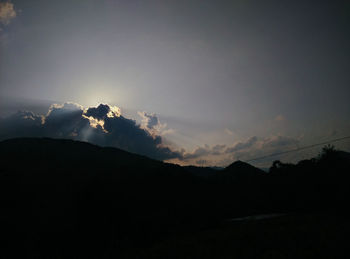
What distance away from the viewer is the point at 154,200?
10475 cm

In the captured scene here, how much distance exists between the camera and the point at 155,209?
282ft

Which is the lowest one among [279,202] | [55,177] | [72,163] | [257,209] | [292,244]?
[257,209]

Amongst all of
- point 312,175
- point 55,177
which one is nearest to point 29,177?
point 55,177

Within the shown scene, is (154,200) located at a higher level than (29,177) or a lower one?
lower

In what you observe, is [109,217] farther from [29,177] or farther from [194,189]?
[29,177]

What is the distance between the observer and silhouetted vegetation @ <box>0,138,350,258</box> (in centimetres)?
1653

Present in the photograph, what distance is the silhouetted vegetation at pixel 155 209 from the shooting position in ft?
54.2

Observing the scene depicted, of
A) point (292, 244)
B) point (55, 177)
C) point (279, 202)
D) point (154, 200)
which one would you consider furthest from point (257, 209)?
point (55, 177)

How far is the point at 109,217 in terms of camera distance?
150 feet

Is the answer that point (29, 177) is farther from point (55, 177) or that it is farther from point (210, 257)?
point (210, 257)

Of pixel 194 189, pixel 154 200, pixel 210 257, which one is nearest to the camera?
pixel 210 257

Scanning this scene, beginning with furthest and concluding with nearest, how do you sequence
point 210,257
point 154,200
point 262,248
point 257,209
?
1. point 154,200
2. point 257,209
3. point 262,248
4. point 210,257

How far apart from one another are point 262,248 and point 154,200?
320 ft

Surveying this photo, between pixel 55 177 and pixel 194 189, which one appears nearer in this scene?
pixel 194 189
